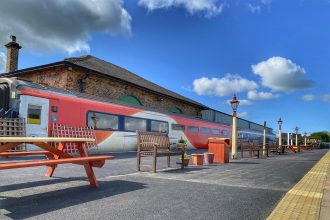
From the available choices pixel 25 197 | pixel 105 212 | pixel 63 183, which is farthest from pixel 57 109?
pixel 105 212

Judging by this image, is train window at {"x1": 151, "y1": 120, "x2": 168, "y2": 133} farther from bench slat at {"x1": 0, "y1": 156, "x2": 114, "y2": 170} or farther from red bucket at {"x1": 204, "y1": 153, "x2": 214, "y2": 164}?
bench slat at {"x1": 0, "y1": 156, "x2": 114, "y2": 170}

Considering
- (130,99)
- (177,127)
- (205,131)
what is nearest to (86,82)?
(130,99)

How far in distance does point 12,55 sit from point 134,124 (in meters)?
13.0

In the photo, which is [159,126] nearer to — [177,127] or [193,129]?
[177,127]

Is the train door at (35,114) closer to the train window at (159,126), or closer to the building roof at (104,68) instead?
the building roof at (104,68)

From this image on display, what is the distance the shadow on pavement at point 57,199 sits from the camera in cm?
368

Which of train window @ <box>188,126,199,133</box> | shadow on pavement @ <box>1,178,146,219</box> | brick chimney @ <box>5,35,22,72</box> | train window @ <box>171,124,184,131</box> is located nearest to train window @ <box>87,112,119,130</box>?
train window @ <box>171,124,184,131</box>

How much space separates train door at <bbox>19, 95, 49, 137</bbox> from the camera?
437 inches

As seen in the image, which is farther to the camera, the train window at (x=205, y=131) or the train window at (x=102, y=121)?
the train window at (x=205, y=131)

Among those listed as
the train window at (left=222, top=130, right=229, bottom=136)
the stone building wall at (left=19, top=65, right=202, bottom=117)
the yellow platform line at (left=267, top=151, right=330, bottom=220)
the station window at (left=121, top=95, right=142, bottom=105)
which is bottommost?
the yellow platform line at (left=267, top=151, right=330, bottom=220)

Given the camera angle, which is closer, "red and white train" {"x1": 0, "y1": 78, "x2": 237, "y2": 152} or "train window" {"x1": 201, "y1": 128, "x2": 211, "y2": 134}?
"red and white train" {"x1": 0, "y1": 78, "x2": 237, "y2": 152}

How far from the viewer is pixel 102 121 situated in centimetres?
1493

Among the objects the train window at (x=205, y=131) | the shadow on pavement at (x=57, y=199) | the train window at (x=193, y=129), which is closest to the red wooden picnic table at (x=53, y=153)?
the shadow on pavement at (x=57, y=199)

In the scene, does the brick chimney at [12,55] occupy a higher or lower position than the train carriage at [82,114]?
higher
